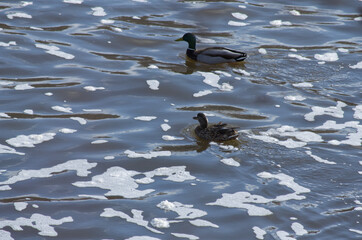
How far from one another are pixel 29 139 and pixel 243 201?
3.81 m

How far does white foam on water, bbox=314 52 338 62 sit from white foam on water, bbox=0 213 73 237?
8034 millimetres

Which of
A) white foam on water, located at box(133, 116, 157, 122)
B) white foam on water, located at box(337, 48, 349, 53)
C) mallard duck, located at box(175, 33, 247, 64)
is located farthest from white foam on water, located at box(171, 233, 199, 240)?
white foam on water, located at box(337, 48, 349, 53)

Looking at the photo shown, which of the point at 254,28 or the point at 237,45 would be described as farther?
the point at 254,28

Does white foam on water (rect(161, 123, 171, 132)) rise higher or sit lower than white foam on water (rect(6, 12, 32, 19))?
lower

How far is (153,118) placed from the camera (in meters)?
11.6

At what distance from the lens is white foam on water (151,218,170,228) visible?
327 inches

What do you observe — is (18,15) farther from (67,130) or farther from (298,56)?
(298,56)

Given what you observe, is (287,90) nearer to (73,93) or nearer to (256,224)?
(73,93)

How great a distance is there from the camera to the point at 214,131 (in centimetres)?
1057

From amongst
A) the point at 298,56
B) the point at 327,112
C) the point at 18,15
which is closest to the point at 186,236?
the point at 327,112

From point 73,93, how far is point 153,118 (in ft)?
6.07

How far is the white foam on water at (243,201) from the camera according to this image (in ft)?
28.4

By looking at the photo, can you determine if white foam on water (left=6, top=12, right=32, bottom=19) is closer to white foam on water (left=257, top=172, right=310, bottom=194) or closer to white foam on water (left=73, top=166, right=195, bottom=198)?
white foam on water (left=73, top=166, right=195, bottom=198)

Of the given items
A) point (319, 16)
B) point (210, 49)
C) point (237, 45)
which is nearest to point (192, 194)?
point (210, 49)
